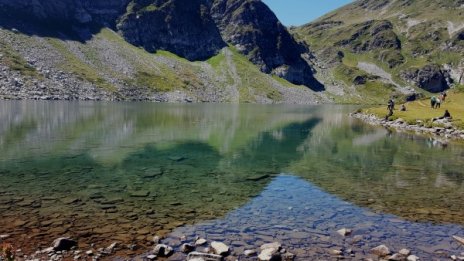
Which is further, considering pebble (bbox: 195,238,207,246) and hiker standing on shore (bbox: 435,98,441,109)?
Result: hiker standing on shore (bbox: 435,98,441,109)

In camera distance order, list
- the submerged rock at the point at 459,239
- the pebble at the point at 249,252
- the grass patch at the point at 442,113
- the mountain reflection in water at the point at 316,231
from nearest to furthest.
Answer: the pebble at the point at 249,252
the mountain reflection in water at the point at 316,231
the submerged rock at the point at 459,239
the grass patch at the point at 442,113

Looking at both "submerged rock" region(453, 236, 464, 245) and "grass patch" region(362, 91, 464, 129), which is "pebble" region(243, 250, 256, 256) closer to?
"submerged rock" region(453, 236, 464, 245)

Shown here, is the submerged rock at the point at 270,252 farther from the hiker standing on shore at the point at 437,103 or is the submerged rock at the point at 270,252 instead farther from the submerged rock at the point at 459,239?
the hiker standing on shore at the point at 437,103

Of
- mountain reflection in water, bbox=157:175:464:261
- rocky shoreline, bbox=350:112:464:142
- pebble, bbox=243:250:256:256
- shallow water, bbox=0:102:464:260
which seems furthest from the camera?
rocky shoreline, bbox=350:112:464:142

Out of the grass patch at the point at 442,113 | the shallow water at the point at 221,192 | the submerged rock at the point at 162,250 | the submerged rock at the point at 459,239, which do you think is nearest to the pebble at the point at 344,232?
the shallow water at the point at 221,192

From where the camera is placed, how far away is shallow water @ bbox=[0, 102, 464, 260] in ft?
60.8

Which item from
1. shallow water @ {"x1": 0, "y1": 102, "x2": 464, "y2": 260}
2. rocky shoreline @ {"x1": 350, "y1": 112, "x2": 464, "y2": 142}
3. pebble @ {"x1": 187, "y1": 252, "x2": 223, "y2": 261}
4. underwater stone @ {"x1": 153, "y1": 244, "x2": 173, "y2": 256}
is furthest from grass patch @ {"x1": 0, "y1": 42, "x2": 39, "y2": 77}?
pebble @ {"x1": 187, "y1": 252, "x2": 223, "y2": 261}

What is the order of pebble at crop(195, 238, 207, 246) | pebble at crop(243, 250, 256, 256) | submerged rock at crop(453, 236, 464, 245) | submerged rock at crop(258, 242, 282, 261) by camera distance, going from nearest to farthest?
submerged rock at crop(258, 242, 282, 261) → pebble at crop(243, 250, 256, 256) → pebble at crop(195, 238, 207, 246) → submerged rock at crop(453, 236, 464, 245)

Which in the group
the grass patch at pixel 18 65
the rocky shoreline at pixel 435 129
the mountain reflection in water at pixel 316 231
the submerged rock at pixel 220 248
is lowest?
the mountain reflection in water at pixel 316 231

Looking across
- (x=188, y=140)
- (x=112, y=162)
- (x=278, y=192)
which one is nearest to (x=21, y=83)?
(x=188, y=140)

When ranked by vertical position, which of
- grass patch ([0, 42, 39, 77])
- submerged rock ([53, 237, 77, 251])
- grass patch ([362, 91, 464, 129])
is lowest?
submerged rock ([53, 237, 77, 251])

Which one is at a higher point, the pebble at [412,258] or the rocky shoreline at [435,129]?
the rocky shoreline at [435,129]

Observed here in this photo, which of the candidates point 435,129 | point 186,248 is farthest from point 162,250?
point 435,129

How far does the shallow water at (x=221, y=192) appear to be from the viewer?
18.5 metres
